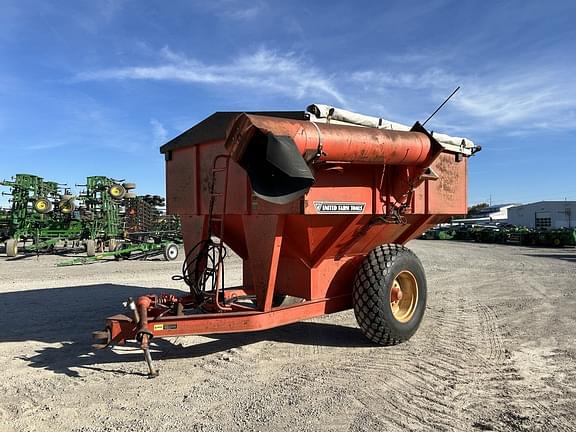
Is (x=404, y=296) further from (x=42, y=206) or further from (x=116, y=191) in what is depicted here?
(x=42, y=206)

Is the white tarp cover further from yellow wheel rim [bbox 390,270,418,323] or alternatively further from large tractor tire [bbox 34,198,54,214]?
large tractor tire [bbox 34,198,54,214]

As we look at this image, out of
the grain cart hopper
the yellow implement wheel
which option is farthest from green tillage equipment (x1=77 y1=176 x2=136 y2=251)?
the grain cart hopper

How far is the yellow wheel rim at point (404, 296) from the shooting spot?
18.7ft

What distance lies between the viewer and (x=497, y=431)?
330 centimetres

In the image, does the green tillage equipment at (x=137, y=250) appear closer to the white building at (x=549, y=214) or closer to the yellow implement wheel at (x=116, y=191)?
the yellow implement wheel at (x=116, y=191)

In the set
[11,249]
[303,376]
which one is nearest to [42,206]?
[11,249]

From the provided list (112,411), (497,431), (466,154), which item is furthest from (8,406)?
(466,154)

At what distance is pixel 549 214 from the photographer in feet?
156

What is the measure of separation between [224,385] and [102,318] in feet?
10.9

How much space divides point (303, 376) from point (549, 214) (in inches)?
1979

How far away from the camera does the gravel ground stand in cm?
351

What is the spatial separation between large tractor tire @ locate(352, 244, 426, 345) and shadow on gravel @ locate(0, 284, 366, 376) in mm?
365

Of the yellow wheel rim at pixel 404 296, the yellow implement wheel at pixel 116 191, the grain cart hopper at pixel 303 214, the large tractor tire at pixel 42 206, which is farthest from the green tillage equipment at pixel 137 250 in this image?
the yellow wheel rim at pixel 404 296

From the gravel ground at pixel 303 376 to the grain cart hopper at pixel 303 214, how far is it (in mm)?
411
